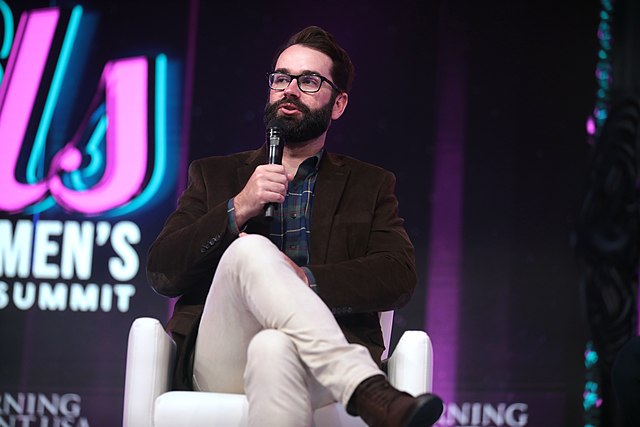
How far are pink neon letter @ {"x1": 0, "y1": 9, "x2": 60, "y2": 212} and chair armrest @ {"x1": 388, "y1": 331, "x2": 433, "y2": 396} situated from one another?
2.32 m

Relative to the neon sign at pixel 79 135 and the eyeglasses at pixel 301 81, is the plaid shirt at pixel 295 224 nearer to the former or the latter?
the eyeglasses at pixel 301 81

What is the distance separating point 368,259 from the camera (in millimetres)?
2080

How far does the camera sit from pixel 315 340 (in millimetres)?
1675

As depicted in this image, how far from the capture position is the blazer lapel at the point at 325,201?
2.20m

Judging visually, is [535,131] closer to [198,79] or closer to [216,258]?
[198,79]

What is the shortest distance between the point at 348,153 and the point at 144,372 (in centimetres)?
209

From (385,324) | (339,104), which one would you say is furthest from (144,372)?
(339,104)

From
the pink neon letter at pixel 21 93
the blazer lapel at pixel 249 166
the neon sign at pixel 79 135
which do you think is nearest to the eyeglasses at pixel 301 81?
the blazer lapel at pixel 249 166

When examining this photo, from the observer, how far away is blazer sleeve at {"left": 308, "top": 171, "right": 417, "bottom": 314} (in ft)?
6.49

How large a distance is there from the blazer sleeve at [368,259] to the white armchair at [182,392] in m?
0.13

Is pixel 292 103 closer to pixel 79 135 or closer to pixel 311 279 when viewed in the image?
pixel 311 279

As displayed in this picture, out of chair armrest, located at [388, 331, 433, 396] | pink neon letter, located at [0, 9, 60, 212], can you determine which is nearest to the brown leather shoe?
chair armrest, located at [388, 331, 433, 396]

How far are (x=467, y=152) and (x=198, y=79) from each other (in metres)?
1.24

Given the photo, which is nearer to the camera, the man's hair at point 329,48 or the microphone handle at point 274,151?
the microphone handle at point 274,151
